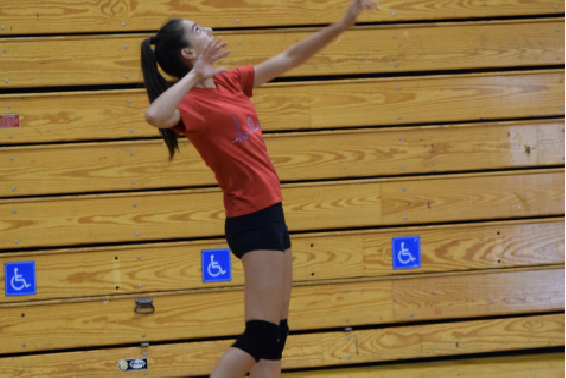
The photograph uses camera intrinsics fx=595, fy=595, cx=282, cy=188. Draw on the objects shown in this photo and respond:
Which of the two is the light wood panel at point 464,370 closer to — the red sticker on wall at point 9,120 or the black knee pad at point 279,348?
the black knee pad at point 279,348

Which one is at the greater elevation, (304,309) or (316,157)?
(316,157)

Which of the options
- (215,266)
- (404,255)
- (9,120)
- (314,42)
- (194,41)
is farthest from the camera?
(404,255)

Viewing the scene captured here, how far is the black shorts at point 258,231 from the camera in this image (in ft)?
7.08

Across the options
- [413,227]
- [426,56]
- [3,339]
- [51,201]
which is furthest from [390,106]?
[3,339]

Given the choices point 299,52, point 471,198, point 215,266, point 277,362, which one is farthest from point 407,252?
point 299,52

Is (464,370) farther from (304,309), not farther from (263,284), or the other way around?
(263,284)

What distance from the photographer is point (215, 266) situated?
351 centimetres

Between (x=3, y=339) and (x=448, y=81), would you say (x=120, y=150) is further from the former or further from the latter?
(x=448, y=81)

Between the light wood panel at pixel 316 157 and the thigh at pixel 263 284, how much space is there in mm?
1433

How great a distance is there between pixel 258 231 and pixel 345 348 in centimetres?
171

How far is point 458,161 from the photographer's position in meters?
3.66

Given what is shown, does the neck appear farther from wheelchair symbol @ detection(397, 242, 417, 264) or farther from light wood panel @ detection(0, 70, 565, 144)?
wheelchair symbol @ detection(397, 242, 417, 264)

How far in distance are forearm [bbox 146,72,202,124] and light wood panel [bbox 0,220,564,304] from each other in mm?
1638

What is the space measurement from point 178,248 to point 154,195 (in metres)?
0.34
